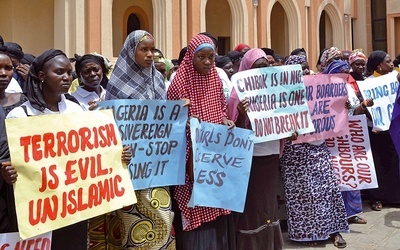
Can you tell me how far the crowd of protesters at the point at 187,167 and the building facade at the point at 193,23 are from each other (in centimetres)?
717

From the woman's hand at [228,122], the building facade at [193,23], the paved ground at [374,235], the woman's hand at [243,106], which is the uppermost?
the building facade at [193,23]

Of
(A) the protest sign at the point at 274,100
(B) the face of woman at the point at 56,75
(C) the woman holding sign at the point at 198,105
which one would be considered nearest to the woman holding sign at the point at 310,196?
(A) the protest sign at the point at 274,100

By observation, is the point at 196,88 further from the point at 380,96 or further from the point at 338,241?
the point at 380,96

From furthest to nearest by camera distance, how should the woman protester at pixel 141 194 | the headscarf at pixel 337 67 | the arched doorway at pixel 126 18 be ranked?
the arched doorway at pixel 126 18 → the headscarf at pixel 337 67 → the woman protester at pixel 141 194

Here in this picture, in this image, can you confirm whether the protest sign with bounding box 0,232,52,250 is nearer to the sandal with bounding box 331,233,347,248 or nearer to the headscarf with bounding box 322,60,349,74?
the sandal with bounding box 331,233,347,248

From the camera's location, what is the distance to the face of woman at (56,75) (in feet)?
9.75

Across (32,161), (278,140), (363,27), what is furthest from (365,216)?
(363,27)

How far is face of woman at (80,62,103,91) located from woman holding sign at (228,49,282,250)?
52.6 inches

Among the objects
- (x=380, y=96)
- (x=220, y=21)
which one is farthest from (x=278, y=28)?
(x=380, y=96)

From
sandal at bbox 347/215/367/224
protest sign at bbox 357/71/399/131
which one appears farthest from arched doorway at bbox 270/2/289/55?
sandal at bbox 347/215/367/224

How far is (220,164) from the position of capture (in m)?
3.82

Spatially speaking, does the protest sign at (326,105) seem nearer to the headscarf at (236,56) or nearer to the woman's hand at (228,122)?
the woman's hand at (228,122)

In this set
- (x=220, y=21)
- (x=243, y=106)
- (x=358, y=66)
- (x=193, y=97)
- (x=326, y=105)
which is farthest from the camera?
(x=220, y=21)

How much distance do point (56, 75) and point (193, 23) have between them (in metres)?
12.4
